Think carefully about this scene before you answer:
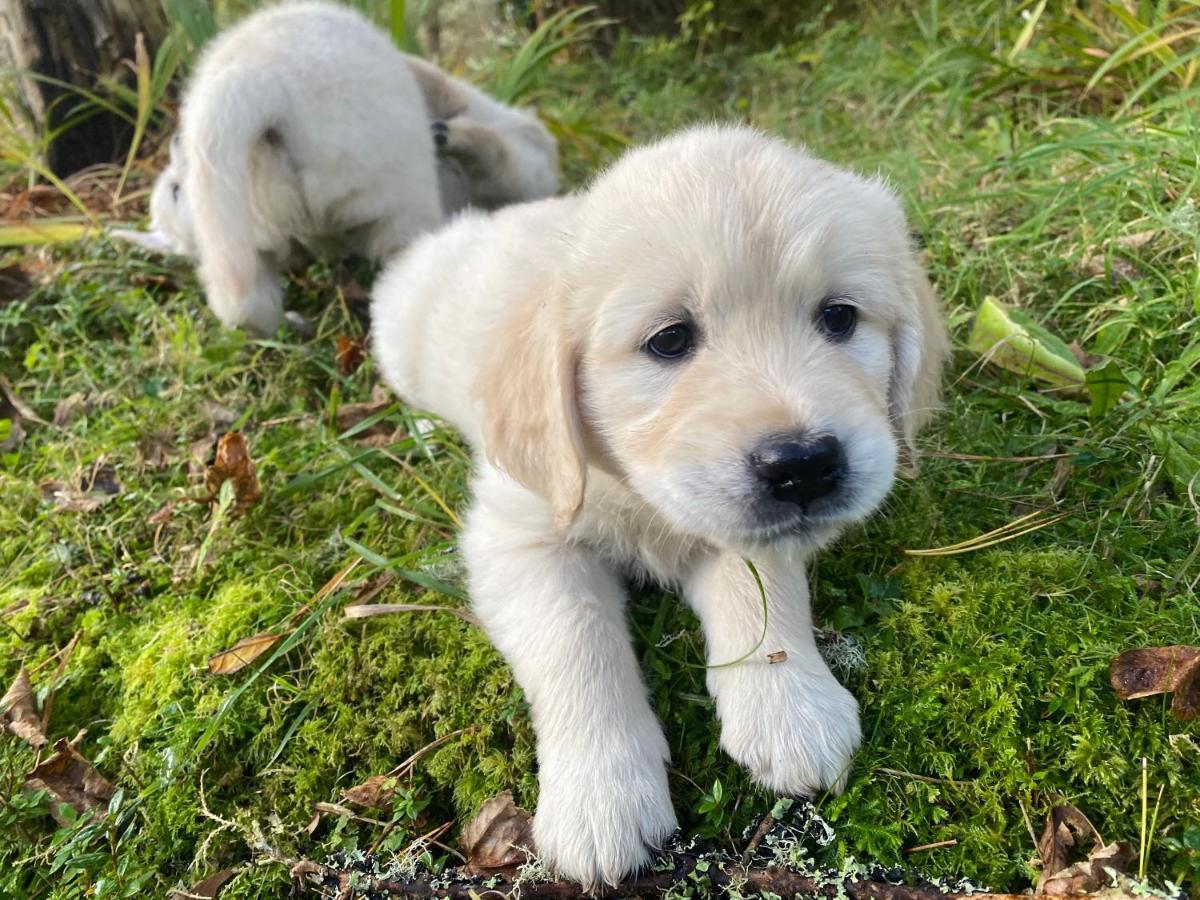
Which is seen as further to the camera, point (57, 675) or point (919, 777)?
point (57, 675)

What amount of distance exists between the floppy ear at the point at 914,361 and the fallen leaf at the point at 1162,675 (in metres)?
0.61

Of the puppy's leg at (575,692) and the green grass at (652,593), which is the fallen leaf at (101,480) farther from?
the puppy's leg at (575,692)

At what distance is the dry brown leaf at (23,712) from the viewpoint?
1881mm

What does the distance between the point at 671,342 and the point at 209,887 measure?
57.6 inches

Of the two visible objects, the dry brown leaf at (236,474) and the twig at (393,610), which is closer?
the twig at (393,610)

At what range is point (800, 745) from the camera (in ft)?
5.03

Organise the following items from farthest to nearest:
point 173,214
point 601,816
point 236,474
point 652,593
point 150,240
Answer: point 150,240
point 173,214
point 236,474
point 652,593
point 601,816

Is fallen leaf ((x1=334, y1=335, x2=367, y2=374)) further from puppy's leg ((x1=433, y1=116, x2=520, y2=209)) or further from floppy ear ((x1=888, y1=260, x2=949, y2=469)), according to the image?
floppy ear ((x1=888, y1=260, x2=949, y2=469))

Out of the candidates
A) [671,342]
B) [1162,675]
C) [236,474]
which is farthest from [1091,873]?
[236,474]

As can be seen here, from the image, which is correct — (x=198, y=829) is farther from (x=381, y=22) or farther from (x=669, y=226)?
(x=381, y=22)

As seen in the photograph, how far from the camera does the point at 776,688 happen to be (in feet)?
5.25

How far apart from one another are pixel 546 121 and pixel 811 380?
144 inches

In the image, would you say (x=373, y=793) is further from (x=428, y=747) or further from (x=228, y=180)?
(x=228, y=180)

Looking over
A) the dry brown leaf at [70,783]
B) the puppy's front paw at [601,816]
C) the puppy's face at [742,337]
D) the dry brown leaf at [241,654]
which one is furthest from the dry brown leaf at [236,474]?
the puppy's front paw at [601,816]
